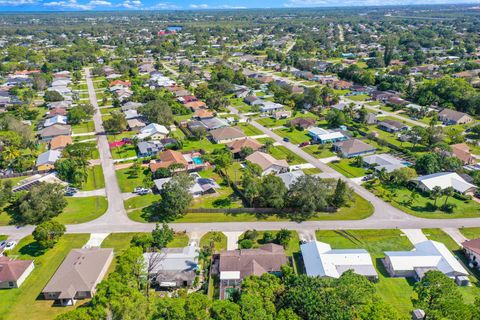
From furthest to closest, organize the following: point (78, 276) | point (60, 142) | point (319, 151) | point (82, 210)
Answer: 1. point (60, 142)
2. point (319, 151)
3. point (82, 210)
4. point (78, 276)

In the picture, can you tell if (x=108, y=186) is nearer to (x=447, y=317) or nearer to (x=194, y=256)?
(x=194, y=256)

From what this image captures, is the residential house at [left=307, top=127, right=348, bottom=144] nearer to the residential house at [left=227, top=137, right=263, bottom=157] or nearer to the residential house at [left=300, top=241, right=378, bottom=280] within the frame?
the residential house at [left=227, top=137, right=263, bottom=157]

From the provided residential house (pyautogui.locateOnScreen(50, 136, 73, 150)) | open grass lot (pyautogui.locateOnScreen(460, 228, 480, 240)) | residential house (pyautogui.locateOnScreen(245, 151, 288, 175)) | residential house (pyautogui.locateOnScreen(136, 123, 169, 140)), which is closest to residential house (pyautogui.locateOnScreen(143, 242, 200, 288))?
residential house (pyautogui.locateOnScreen(245, 151, 288, 175))

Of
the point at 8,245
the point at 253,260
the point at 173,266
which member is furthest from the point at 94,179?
the point at 253,260

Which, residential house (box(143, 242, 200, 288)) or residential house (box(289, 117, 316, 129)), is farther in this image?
residential house (box(289, 117, 316, 129))

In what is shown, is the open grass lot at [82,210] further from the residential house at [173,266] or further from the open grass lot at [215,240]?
the open grass lot at [215,240]

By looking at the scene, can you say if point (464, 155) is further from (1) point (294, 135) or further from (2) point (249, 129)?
(2) point (249, 129)

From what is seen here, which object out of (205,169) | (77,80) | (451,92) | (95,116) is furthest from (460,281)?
(77,80)
